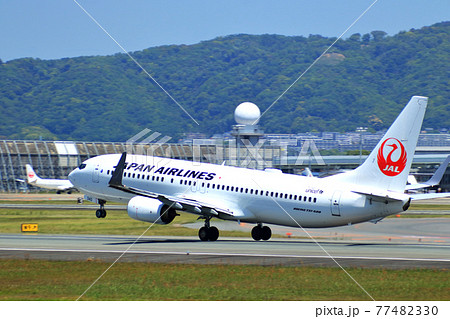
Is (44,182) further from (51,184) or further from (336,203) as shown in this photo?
(336,203)

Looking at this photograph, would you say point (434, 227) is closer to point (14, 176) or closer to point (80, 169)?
point (80, 169)

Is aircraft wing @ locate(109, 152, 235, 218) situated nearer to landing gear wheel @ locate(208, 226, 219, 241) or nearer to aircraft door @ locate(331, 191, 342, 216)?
landing gear wheel @ locate(208, 226, 219, 241)

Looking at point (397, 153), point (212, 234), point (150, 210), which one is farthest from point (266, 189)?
point (397, 153)

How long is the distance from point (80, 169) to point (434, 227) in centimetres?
3189

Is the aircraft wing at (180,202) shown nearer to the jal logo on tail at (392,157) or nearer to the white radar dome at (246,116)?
the jal logo on tail at (392,157)

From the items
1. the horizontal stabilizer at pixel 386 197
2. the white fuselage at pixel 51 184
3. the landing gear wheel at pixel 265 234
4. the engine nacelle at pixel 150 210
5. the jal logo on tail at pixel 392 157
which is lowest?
the white fuselage at pixel 51 184

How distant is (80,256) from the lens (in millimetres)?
38219

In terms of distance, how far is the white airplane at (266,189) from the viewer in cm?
4294

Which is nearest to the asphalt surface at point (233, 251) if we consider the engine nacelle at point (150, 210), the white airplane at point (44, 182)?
the engine nacelle at point (150, 210)

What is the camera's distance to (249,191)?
1923 inches

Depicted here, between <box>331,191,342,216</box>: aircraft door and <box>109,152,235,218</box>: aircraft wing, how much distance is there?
7.62 m

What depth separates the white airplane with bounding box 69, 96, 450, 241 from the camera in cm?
4294

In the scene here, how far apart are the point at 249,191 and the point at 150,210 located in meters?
6.95

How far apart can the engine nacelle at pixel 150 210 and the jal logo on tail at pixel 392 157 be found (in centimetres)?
1457
